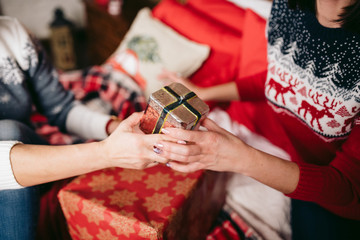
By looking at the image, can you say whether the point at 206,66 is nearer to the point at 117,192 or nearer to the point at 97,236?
the point at 117,192

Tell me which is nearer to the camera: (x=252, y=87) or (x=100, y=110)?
(x=252, y=87)

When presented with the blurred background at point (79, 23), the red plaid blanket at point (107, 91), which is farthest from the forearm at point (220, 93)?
the blurred background at point (79, 23)

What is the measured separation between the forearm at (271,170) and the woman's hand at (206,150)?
18mm

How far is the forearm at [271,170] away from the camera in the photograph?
26.5 inches

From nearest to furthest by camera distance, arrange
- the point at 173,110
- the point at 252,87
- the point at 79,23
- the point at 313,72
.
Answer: the point at 173,110 → the point at 313,72 → the point at 252,87 → the point at 79,23

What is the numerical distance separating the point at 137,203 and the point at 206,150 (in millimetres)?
251

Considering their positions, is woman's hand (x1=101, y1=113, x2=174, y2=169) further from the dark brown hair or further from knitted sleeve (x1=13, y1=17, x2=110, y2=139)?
the dark brown hair

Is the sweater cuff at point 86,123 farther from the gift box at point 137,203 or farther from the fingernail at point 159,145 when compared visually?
the fingernail at point 159,145

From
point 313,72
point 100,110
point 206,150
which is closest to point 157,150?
point 206,150

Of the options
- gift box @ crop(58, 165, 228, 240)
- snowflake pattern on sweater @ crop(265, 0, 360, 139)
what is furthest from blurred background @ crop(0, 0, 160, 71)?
gift box @ crop(58, 165, 228, 240)

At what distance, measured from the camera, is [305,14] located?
0.82 meters

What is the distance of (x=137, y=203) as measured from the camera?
0.70 m

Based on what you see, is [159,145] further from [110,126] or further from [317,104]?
[317,104]

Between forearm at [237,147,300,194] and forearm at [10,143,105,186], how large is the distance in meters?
0.40
